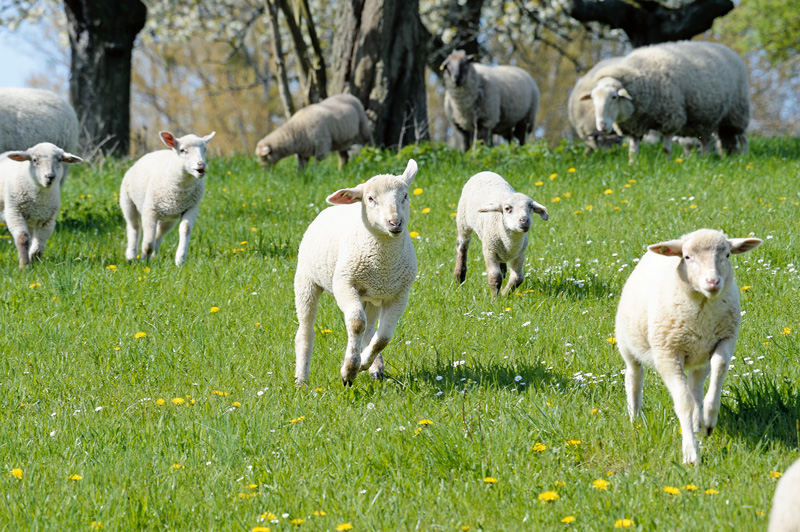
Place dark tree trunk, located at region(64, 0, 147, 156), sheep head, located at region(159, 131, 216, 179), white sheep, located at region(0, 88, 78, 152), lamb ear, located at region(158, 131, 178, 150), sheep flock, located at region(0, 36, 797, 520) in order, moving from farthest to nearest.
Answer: dark tree trunk, located at region(64, 0, 147, 156)
white sheep, located at region(0, 88, 78, 152)
lamb ear, located at region(158, 131, 178, 150)
sheep head, located at region(159, 131, 216, 179)
sheep flock, located at region(0, 36, 797, 520)

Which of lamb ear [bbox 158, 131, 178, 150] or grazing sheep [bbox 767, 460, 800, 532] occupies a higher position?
grazing sheep [bbox 767, 460, 800, 532]

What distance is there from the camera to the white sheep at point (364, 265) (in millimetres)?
4504

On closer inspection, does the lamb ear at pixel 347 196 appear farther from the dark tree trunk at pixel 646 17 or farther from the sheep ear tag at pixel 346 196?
the dark tree trunk at pixel 646 17

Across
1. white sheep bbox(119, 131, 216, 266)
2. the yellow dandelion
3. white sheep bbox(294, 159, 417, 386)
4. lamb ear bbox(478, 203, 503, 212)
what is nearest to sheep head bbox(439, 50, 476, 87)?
white sheep bbox(119, 131, 216, 266)

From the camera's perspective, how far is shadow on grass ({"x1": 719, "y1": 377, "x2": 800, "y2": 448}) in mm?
3725

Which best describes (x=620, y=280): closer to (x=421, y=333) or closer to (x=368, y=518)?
(x=421, y=333)

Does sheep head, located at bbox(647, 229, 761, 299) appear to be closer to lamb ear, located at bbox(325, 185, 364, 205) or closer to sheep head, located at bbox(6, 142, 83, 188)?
lamb ear, located at bbox(325, 185, 364, 205)

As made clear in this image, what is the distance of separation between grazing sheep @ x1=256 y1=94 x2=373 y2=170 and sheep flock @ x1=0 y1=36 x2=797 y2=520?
0.07ft

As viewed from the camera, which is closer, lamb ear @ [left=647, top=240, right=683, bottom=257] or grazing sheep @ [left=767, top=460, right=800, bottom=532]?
grazing sheep @ [left=767, top=460, right=800, bottom=532]

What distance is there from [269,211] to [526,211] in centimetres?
456

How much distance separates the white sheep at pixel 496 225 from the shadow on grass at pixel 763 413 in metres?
2.23

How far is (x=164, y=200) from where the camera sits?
8109 mm

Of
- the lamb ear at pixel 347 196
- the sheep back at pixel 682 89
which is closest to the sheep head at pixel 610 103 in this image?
the sheep back at pixel 682 89

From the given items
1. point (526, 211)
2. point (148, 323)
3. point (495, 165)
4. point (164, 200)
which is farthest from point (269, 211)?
point (526, 211)
